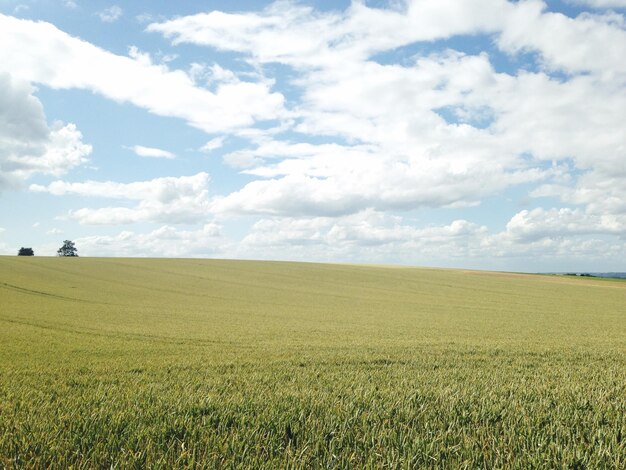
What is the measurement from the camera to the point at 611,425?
4.93 meters

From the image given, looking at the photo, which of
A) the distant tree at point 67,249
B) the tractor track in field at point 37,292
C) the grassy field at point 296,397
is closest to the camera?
the grassy field at point 296,397

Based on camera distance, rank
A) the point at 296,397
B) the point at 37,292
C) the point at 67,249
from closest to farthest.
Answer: the point at 296,397 < the point at 37,292 < the point at 67,249

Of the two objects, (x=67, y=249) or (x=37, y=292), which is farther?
(x=67, y=249)

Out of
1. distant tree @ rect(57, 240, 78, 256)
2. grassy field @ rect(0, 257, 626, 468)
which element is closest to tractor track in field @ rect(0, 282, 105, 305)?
grassy field @ rect(0, 257, 626, 468)

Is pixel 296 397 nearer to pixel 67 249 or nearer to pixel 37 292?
pixel 37 292

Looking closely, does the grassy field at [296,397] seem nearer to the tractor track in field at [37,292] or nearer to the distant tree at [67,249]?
the tractor track in field at [37,292]

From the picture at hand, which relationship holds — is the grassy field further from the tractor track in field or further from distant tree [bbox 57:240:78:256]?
distant tree [bbox 57:240:78:256]

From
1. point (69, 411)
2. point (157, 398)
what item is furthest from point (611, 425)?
point (69, 411)

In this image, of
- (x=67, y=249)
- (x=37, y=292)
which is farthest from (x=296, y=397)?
(x=67, y=249)

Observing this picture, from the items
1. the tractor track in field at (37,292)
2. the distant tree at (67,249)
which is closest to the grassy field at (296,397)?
the tractor track in field at (37,292)

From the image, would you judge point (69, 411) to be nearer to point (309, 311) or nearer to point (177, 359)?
point (177, 359)

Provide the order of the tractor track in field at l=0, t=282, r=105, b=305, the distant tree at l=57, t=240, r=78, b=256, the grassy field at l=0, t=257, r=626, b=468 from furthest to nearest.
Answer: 1. the distant tree at l=57, t=240, r=78, b=256
2. the tractor track in field at l=0, t=282, r=105, b=305
3. the grassy field at l=0, t=257, r=626, b=468

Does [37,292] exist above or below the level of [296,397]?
below

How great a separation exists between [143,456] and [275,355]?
872 cm
